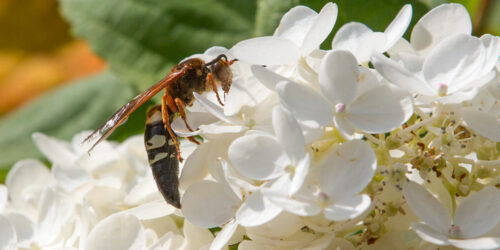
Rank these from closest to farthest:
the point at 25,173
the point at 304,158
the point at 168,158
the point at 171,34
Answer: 1. the point at 304,158
2. the point at 168,158
3. the point at 25,173
4. the point at 171,34

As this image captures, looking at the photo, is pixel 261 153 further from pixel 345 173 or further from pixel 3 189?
pixel 3 189

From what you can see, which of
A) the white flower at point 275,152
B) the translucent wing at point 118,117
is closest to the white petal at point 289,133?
the white flower at point 275,152

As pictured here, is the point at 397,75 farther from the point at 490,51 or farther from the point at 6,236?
the point at 6,236

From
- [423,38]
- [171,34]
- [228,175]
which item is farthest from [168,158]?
[171,34]

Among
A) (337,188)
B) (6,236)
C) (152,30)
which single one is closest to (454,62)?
A: (337,188)

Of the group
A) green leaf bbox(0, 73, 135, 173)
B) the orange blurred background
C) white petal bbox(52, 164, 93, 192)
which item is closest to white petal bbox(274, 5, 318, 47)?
white petal bbox(52, 164, 93, 192)

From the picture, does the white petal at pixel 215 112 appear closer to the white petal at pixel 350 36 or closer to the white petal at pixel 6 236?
the white petal at pixel 350 36

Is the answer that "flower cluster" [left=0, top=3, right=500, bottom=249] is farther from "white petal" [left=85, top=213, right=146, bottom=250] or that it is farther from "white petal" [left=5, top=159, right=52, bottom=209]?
"white petal" [left=5, top=159, right=52, bottom=209]
